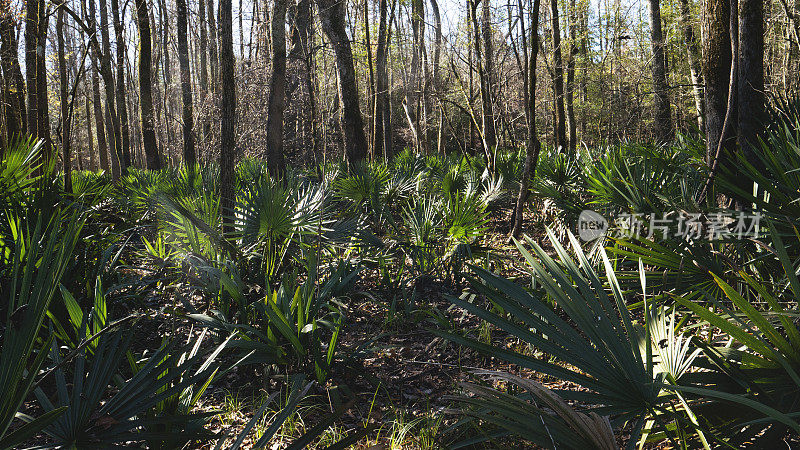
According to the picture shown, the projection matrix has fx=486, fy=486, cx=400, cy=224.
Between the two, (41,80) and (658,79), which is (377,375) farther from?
(658,79)

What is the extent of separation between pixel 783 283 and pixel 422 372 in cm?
221

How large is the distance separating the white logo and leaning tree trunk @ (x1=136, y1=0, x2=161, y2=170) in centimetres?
1043

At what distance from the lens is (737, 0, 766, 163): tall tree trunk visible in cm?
390

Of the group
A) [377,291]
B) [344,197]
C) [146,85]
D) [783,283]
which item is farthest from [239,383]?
[146,85]

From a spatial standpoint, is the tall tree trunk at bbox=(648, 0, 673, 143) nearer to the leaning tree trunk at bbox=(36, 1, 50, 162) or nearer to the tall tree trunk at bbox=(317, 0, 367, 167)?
the tall tree trunk at bbox=(317, 0, 367, 167)

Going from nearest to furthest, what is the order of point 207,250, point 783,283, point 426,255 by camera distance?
point 783,283 → point 207,250 → point 426,255

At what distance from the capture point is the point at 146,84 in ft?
39.3

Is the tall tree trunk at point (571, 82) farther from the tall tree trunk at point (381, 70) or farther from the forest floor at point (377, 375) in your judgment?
the forest floor at point (377, 375)

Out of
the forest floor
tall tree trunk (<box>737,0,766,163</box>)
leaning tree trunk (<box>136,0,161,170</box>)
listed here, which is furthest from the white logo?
leaning tree trunk (<box>136,0,161,170</box>)

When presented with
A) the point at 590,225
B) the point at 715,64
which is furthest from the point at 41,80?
the point at 715,64

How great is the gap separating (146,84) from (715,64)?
Result: 1206 centimetres

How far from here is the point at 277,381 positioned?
316cm

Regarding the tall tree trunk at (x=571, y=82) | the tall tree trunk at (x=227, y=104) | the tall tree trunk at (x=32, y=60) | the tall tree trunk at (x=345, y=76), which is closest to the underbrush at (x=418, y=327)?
the tall tree trunk at (x=227, y=104)

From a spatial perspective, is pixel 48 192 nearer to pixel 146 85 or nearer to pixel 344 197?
pixel 344 197
